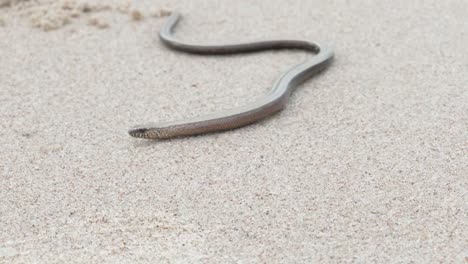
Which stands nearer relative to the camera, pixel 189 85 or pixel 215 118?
pixel 215 118

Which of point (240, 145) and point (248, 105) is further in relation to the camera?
point (248, 105)

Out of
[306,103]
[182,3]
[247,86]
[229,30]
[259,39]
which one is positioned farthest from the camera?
[182,3]

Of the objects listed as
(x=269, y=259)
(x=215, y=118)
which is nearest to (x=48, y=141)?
(x=215, y=118)

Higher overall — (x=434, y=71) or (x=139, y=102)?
(x=434, y=71)

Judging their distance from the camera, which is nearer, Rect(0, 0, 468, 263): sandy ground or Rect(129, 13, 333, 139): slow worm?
Rect(0, 0, 468, 263): sandy ground

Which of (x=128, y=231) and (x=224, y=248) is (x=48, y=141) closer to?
(x=128, y=231)
